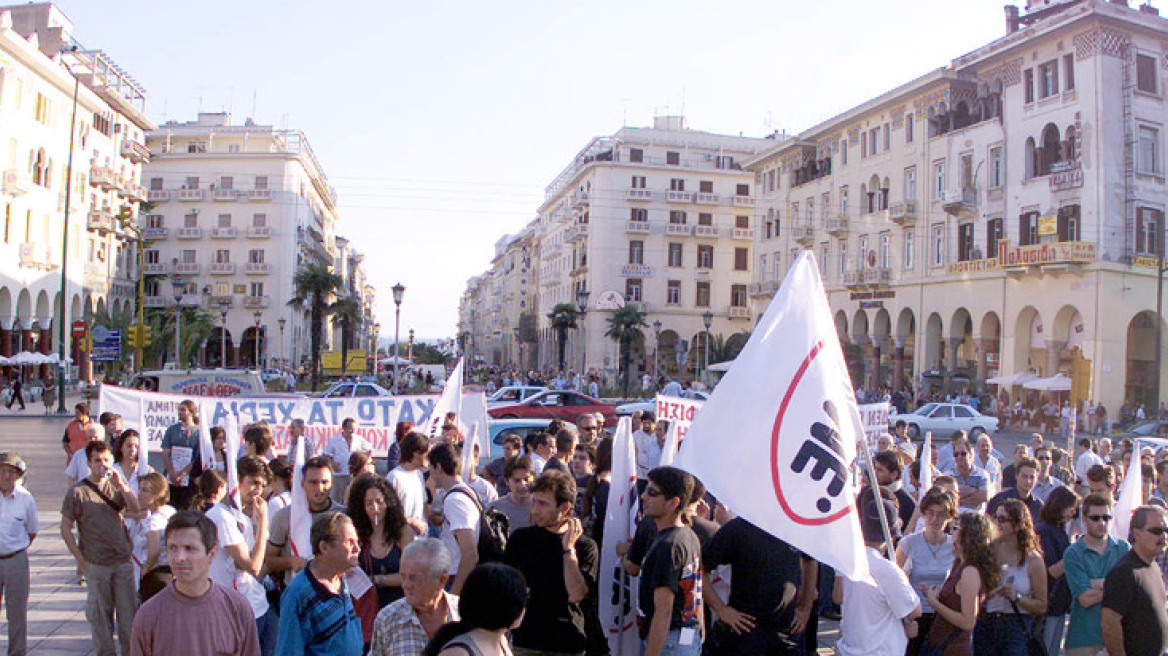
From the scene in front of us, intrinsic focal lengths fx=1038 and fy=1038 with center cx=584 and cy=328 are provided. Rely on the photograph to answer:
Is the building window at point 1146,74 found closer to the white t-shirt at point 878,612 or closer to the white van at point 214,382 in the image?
the white van at point 214,382

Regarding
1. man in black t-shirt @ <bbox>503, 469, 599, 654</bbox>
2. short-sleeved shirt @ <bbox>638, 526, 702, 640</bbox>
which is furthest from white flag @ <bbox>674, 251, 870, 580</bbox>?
man in black t-shirt @ <bbox>503, 469, 599, 654</bbox>

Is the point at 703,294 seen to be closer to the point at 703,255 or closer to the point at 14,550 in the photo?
the point at 703,255

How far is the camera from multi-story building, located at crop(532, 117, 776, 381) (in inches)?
2987

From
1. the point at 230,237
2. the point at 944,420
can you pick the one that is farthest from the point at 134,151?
the point at 944,420

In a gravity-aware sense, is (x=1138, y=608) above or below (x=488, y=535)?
below

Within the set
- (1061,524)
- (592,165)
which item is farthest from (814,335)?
(592,165)

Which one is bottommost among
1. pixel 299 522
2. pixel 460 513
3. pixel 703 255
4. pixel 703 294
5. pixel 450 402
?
pixel 299 522

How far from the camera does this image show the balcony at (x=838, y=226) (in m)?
53.5

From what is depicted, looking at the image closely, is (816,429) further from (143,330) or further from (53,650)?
(143,330)

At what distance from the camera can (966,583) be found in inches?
224

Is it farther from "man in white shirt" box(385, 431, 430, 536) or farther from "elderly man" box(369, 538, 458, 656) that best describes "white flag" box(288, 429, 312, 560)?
"elderly man" box(369, 538, 458, 656)

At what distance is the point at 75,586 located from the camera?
10.8 metres

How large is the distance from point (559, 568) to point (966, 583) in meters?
2.24

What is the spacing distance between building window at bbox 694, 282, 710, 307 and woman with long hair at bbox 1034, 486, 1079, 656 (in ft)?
229
